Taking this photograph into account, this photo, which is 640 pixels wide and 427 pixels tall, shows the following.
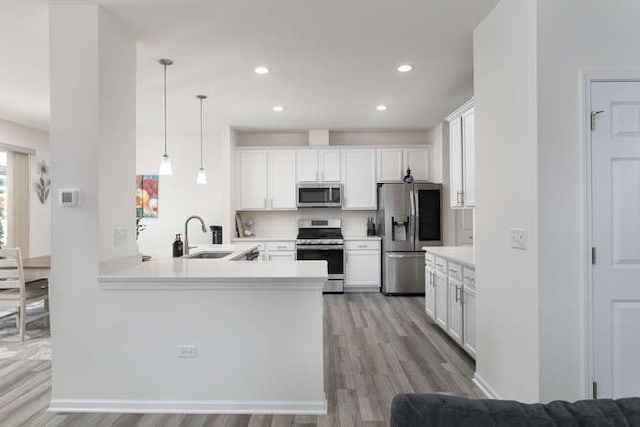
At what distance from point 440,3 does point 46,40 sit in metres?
2.95

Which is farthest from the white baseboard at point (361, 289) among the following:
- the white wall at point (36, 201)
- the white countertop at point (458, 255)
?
the white wall at point (36, 201)

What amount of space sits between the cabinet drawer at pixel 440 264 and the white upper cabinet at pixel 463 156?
566 millimetres

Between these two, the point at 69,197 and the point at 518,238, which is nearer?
the point at 518,238

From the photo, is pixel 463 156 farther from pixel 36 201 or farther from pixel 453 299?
pixel 36 201

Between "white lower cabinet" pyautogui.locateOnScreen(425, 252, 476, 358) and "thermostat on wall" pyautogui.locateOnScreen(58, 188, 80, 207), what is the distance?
289 centimetres

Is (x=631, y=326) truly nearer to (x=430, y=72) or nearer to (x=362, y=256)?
(x=430, y=72)

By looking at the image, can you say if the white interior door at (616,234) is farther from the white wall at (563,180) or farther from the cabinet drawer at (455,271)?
the cabinet drawer at (455,271)

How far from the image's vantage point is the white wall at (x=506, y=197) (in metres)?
2.01

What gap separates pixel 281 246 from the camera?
5.71 metres

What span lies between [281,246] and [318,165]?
142 cm

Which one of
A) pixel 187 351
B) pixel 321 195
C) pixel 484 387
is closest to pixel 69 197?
pixel 187 351

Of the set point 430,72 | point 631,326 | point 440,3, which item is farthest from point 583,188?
point 430,72

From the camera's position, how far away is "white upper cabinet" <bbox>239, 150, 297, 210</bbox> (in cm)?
591

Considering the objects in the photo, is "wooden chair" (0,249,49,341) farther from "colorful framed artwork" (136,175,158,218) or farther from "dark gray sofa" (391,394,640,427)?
"dark gray sofa" (391,394,640,427)
